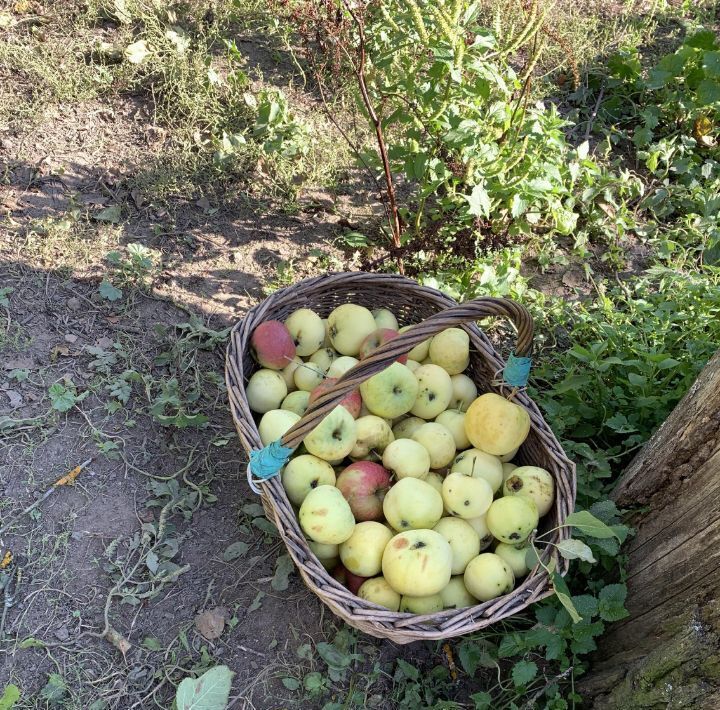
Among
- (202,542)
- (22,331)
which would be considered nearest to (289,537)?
(202,542)

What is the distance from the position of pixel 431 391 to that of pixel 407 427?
0.15 meters

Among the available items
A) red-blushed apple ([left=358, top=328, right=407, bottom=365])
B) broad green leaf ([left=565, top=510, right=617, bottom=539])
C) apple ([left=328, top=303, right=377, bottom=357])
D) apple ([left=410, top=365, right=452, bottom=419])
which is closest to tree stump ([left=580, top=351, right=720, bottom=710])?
broad green leaf ([left=565, top=510, right=617, bottom=539])

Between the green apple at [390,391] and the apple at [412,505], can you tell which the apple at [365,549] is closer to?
the apple at [412,505]

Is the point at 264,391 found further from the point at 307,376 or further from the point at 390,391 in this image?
the point at 390,391

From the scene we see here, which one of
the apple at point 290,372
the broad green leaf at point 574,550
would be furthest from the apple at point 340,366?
the broad green leaf at point 574,550

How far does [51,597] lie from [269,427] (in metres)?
0.86

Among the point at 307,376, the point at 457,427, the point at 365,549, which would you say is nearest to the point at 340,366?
the point at 307,376

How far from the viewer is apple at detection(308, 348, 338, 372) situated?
8.34 feet

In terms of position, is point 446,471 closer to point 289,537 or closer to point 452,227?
point 289,537

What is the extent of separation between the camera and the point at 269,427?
220 centimetres

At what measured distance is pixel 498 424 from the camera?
221 centimetres

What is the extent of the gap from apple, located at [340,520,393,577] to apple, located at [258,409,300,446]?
388 millimetres

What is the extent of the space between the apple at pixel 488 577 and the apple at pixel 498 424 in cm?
37

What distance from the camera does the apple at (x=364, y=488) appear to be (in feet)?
7.01
